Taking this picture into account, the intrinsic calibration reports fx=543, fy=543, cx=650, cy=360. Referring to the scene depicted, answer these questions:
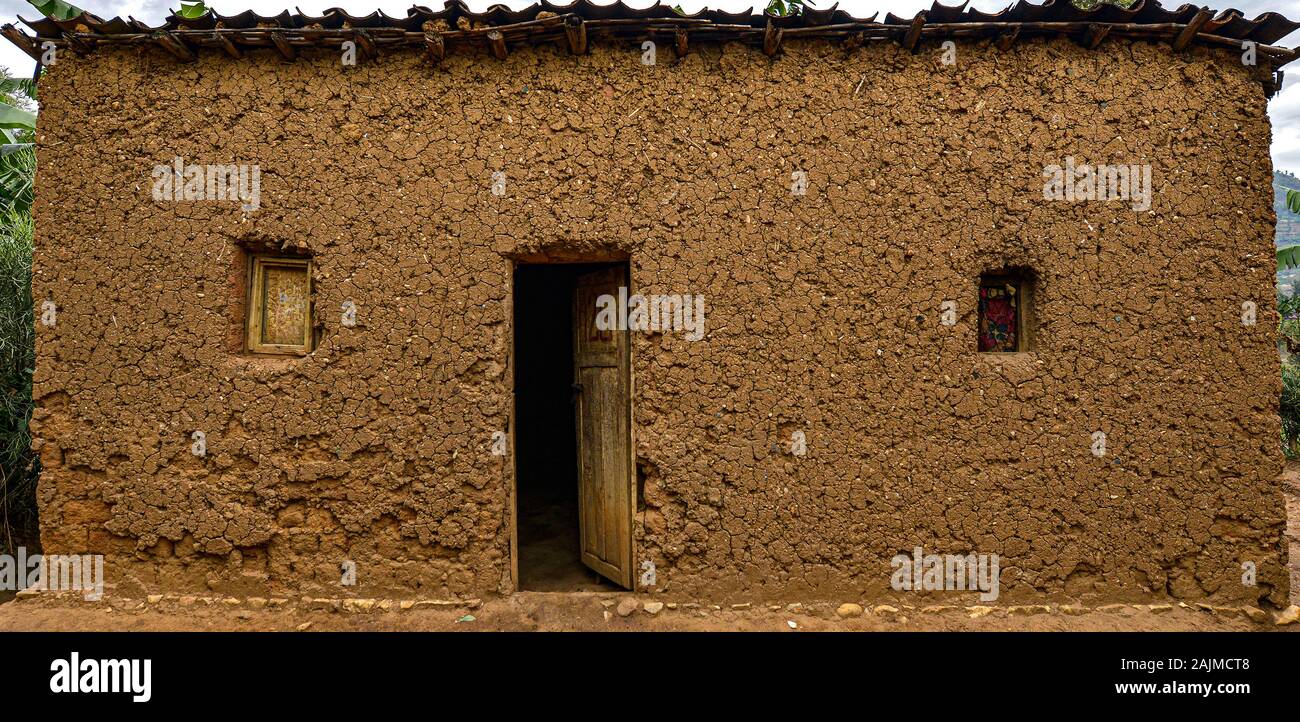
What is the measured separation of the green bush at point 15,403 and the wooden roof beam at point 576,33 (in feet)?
17.7

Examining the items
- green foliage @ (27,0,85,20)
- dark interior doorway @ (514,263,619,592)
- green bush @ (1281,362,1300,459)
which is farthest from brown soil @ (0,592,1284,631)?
green bush @ (1281,362,1300,459)

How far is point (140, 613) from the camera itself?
10.7ft

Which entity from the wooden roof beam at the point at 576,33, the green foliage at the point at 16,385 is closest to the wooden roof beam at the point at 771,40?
the wooden roof beam at the point at 576,33

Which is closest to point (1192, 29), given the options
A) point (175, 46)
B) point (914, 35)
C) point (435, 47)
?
point (914, 35)

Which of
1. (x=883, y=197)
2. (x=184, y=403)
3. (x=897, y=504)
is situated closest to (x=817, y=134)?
(x=883, y=197)

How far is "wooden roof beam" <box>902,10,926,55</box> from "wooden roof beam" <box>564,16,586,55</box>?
1.93m

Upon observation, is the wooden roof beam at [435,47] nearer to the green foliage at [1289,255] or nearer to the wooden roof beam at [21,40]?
the wooden roof beam at [21,40]

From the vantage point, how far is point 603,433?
3.74 metres

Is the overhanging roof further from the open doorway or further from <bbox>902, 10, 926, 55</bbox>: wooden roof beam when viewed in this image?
the open doorway

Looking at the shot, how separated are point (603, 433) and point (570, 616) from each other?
1.15 metres

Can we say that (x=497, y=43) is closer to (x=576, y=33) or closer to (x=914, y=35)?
(x=576, y=33)

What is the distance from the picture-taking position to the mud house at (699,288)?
324cm

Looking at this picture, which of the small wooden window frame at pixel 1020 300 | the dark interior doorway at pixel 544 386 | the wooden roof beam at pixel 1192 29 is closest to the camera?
the wooden roof beam at pixel 1192 29

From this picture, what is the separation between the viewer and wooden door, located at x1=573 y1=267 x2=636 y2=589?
11.7ft
